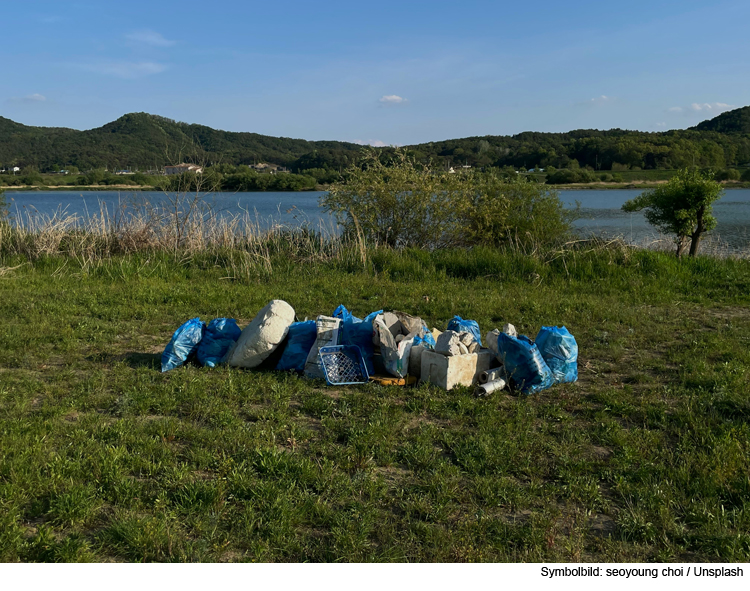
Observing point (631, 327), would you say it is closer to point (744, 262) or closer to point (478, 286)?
Result: point (478, 286)

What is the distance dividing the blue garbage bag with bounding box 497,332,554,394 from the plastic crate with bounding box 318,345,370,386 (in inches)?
51.7

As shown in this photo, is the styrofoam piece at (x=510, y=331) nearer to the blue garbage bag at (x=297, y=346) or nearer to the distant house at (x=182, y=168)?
the blue garbage bag at (x=297, y=346)

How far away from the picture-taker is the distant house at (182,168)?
13086mm

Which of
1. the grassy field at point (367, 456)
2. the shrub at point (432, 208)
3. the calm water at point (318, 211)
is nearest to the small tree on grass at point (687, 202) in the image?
the calm water at point (318, 211)

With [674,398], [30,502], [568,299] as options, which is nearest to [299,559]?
[30,502]

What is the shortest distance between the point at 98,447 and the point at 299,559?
5.81 feet

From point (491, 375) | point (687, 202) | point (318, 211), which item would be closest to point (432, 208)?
point (687, 202)

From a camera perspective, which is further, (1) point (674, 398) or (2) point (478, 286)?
(2) point (478, 286)

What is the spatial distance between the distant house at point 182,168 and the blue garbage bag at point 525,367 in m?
10.1

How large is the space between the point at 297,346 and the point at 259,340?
0.38 m

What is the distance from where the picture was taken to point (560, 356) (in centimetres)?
527

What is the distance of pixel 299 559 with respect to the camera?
8.91 feet

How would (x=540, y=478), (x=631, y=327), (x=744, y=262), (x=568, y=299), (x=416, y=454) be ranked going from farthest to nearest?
(x=744, y=262) < (x=568, y=299) < (x=631, y=327) < (x=416, y=454) < (x=540, y=478)

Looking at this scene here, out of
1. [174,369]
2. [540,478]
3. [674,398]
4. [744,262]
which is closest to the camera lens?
[540,478]
